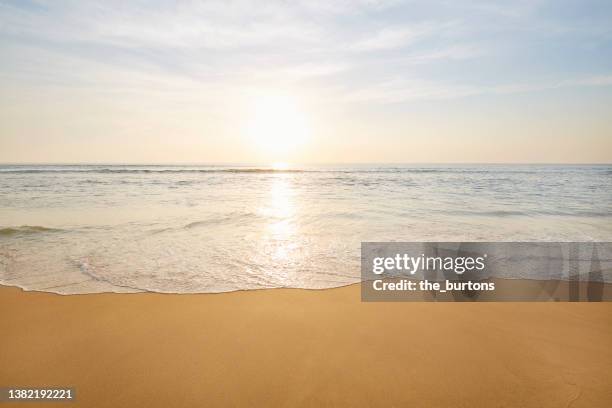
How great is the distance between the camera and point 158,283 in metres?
4.95

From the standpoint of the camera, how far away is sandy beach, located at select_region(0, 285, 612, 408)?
2672mm

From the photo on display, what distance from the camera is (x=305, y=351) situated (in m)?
3.19

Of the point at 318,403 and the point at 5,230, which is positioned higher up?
the point at 5,230

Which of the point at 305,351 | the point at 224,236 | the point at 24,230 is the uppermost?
the point at 24,230

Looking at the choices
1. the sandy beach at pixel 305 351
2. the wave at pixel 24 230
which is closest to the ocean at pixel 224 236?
the wave at pixel 24 230

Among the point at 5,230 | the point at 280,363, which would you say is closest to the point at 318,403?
the point at 280,363

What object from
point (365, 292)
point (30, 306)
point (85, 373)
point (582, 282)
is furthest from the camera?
point (582, 282)

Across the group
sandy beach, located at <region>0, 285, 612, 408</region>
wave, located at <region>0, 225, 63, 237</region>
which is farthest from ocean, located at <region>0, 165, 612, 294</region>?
sandy beach, located at <region>0, 285, 612, 408</region>

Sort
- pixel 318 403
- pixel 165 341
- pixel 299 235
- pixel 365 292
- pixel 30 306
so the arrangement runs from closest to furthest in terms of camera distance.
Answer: pixel 318 403 → pixel 165 341 → pixel 30 306 → pixel 365 292 → pixel 299 235

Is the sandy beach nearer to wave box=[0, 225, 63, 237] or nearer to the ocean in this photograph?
the ocean

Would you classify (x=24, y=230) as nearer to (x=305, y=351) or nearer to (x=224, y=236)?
(x=224, y=236)

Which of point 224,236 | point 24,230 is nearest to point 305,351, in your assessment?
point 224,236

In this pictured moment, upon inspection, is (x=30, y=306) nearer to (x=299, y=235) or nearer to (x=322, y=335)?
(x=322, y=335)

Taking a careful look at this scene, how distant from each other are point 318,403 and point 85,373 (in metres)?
1.96
